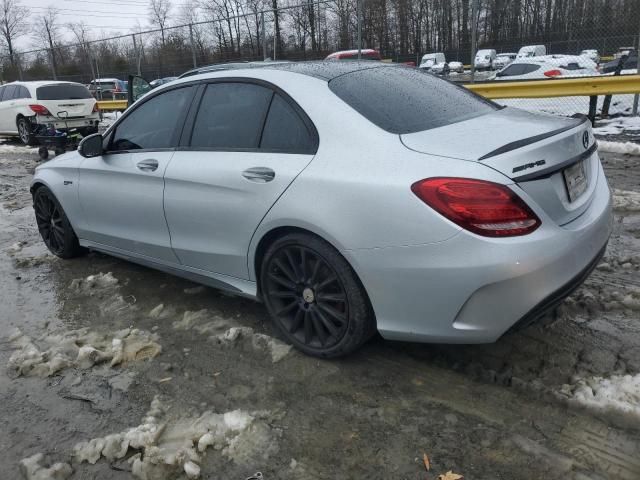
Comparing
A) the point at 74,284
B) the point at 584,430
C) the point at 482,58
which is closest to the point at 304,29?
the point at 482,58

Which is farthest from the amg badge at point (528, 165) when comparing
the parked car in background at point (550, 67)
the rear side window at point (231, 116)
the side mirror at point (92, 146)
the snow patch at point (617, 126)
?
the parked car in background at point (550, 67)

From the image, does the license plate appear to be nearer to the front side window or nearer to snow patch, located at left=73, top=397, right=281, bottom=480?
snow patch, located at left=73, top=397, right=281, bottom=480

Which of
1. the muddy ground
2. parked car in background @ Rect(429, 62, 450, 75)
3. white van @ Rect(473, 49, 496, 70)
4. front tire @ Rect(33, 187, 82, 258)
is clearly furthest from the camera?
parked car in background @ Rect(429, 62, 450, 75)

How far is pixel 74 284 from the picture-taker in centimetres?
461

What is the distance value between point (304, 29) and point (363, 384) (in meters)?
12.9

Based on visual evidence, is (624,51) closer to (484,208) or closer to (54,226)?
(484,208)

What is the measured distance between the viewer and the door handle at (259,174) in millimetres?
3061

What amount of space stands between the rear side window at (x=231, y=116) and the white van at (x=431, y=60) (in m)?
10.5

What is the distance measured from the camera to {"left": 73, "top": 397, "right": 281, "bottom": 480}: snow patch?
242 cm

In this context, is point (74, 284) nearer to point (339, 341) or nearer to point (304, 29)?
point (339, 341)

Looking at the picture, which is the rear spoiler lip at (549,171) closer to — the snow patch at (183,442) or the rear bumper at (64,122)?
the snow patch at (183,442)

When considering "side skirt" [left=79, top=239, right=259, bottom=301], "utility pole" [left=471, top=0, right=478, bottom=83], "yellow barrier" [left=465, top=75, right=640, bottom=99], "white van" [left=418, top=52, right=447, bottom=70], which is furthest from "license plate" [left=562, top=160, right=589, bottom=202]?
"white van" [left=418, top=52, right=447, bottom=70]

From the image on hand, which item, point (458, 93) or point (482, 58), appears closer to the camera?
point (458, 93)

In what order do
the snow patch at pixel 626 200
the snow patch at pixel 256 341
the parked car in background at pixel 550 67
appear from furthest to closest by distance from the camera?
the parked car in background at pixel 550 67 → the snow patch at pixel 626 200 → the snow patch at pixel 256 341
